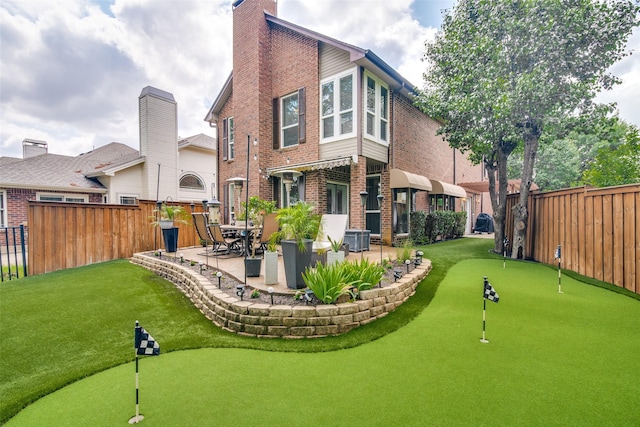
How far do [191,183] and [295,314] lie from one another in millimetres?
18458

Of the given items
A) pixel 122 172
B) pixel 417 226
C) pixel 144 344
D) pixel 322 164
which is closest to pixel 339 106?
pixel 322 164

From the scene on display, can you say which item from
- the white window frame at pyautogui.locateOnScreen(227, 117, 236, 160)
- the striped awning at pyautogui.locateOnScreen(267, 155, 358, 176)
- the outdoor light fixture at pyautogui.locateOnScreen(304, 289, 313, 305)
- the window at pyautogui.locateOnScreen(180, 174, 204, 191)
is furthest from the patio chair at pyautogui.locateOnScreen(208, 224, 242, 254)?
the window at pyautogui.locateOnScreen(180, 174, 204, 191)

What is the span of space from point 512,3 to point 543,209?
6118 mm

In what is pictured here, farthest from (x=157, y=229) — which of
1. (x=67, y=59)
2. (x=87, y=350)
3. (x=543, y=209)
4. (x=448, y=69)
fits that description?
(x=543, y=209)

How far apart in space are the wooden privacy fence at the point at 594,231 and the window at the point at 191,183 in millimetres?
19355

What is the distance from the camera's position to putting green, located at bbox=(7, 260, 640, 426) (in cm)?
237

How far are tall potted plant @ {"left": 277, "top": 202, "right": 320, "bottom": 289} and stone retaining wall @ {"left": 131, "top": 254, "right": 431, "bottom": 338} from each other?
813 millimetres

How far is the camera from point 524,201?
9.19 m

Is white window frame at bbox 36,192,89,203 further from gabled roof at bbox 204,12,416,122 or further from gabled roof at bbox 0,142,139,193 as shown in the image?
gabled roof at bbox 204,12,416,122

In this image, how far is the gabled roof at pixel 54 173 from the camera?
14.2 m

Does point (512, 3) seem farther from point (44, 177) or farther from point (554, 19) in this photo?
point (44, 177)

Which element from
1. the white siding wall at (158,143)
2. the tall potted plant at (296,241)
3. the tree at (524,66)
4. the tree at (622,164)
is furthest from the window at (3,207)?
the tree at (622,164)

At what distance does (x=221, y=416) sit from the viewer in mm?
2396

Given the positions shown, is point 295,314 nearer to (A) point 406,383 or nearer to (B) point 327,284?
(B) point 327,284
